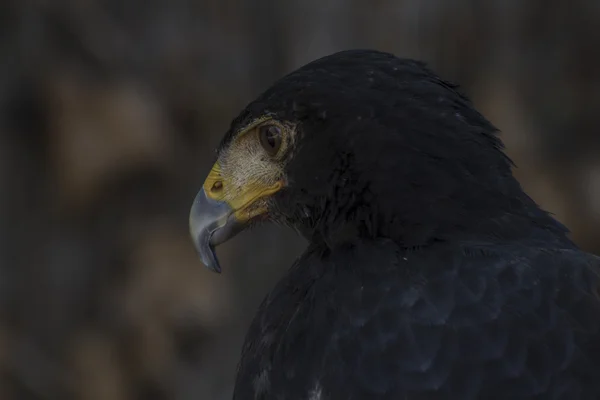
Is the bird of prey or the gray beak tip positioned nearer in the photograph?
the bird of prey

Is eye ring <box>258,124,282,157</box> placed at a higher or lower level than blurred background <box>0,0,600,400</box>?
higher

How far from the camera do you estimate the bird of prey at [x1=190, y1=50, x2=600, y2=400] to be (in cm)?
206

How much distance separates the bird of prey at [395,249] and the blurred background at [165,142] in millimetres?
2665

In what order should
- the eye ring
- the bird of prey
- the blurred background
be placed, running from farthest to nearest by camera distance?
the blurred background, the eye ring, the bird of prey

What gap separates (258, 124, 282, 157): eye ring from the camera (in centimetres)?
254

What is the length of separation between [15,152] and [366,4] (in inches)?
82.2

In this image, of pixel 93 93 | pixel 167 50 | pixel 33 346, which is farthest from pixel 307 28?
pixel 33 346

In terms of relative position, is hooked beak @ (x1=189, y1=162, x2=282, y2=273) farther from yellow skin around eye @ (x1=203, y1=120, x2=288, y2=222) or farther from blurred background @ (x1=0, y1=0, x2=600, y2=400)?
blurred background @ (x1=0, y1=0, x2=600, y2=400)

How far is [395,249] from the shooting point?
2.29 metres

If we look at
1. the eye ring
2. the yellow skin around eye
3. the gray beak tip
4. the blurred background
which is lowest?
the blurred background

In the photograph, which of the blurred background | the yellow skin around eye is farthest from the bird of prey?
the blurred background

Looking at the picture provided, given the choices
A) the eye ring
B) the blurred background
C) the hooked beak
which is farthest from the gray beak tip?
the blurred background

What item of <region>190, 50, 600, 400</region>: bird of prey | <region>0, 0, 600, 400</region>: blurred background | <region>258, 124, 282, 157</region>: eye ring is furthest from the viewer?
<region>0, 0, 600, 400</region>: blurred background

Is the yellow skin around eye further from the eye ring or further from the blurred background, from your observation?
the blurred background
